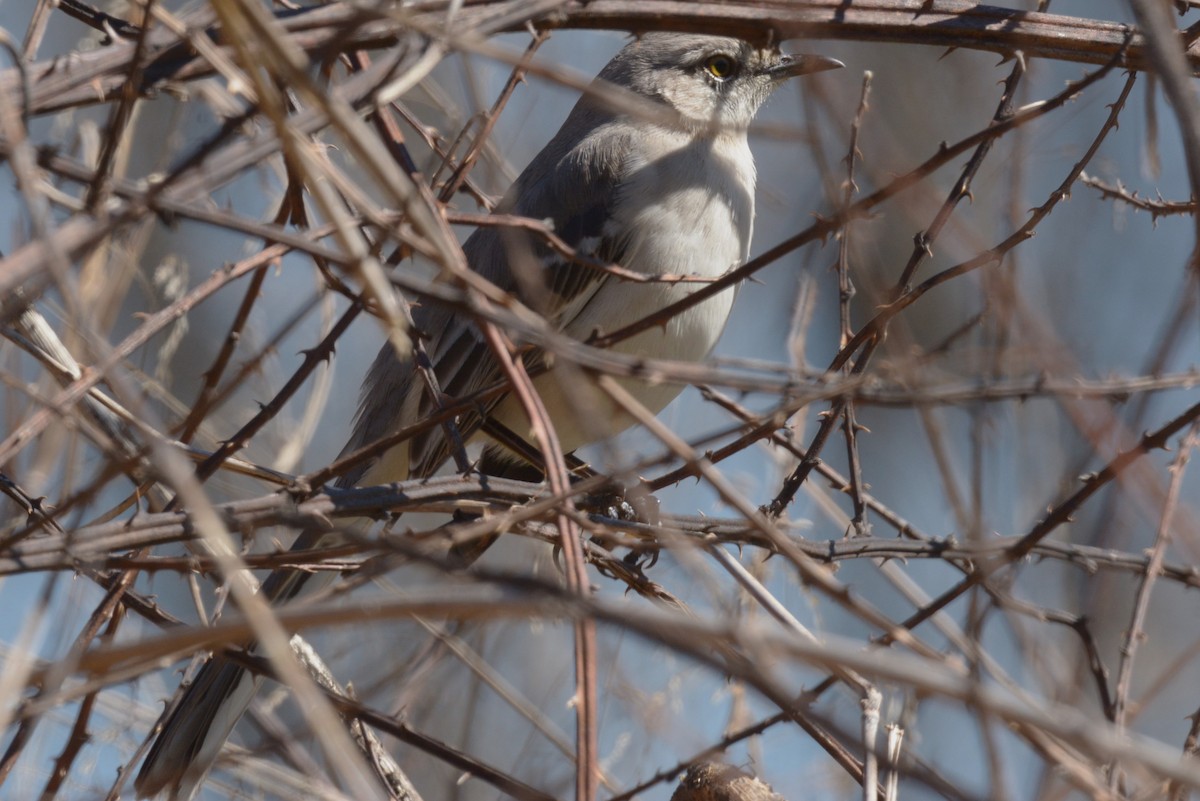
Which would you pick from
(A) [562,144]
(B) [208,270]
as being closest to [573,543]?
(A) [562,144]

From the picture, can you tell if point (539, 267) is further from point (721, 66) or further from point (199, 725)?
point (199, 725)

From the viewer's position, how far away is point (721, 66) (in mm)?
4316

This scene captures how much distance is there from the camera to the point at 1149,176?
2.79 metres

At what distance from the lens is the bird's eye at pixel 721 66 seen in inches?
169

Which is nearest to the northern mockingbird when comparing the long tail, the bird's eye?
the bird's eye

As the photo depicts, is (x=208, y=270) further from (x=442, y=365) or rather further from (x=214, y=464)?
(x=214, y=464)

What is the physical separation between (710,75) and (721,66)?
0.05 meters

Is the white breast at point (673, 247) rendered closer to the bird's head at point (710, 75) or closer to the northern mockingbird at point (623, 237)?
the northern mockingbird at point (623, 237)

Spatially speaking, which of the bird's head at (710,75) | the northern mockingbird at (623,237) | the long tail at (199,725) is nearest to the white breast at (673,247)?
the northern mockingbird at (623,237)

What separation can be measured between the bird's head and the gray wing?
0.25 m

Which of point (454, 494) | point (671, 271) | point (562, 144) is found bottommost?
point (454, 494)

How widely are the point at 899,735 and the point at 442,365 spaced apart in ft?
8.06

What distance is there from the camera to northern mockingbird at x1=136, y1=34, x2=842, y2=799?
12.1 ft

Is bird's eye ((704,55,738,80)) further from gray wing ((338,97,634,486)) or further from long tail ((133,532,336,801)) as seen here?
long tail ((133,532,336,801))
